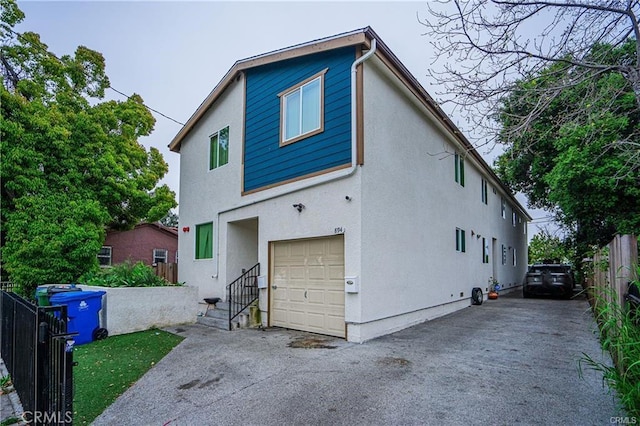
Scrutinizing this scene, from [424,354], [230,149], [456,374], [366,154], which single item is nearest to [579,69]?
[366,154]

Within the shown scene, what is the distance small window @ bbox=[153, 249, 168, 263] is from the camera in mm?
22625

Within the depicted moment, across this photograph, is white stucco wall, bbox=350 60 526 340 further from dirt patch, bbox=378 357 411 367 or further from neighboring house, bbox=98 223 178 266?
neighboring house, bbox=98 223 178 266

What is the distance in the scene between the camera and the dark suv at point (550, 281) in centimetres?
1441

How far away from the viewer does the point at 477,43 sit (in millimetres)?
4281

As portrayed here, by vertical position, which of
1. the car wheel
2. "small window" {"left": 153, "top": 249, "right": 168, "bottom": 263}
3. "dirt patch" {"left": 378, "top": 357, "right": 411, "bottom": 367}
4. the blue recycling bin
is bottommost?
the car wheel

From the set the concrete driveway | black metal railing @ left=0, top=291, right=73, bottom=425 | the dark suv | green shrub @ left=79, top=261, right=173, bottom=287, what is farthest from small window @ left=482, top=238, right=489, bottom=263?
black metal railing @ left=0, top=291, right=73, bottom=425

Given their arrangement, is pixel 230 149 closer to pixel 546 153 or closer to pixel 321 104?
pixel 321 104

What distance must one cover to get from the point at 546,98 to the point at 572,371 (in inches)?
142

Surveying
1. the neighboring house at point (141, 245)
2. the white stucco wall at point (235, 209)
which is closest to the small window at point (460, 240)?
the white stucco wall at point (235, 209)

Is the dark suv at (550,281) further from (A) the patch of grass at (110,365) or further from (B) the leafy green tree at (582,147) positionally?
(A) the patch of grass at (110,365)

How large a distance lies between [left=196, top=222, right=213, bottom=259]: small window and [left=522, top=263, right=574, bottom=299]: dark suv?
1268 centimetres

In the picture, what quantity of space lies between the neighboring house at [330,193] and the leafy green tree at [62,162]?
13.3ft

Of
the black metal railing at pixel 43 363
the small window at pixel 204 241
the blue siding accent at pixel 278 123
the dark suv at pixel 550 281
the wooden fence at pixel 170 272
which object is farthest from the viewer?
the dark suv at pixel 550 281

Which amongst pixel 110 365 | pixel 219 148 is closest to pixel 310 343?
pixel 110 365
